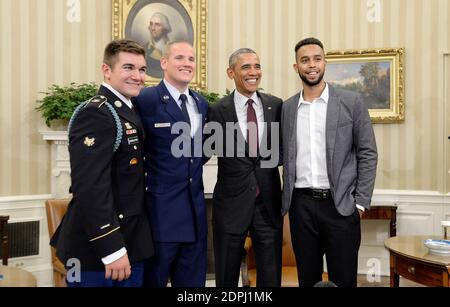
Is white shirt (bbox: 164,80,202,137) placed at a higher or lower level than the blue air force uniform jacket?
higher

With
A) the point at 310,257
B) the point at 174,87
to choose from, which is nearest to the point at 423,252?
the point at 310,257

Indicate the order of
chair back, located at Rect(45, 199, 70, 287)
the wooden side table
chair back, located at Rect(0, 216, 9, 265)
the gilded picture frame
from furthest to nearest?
the gilded picture frame, chair back, located at Rect(0, 216, 9, 265), chair back, located at Rect(45, 199, 70, 287), the wooden side table

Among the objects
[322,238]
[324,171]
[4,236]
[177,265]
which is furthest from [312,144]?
[4,236]

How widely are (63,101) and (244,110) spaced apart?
263cm

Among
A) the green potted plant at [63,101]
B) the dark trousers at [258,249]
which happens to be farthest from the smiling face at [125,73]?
the green potted plant at [63,101]

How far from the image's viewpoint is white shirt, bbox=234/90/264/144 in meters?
2.73

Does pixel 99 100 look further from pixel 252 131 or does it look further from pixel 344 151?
pixel 344 151

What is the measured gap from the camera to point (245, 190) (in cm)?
263

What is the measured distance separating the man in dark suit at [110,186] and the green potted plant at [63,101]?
2701 mm

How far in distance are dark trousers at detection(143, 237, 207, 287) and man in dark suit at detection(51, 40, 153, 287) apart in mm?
191

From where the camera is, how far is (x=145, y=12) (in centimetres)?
539

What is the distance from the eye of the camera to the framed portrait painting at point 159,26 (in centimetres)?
533

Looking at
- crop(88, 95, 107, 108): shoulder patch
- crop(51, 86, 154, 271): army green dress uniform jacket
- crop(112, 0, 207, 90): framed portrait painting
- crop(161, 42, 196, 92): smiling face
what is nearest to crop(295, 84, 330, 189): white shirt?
crop(161, 42, 196, 92): smiling face

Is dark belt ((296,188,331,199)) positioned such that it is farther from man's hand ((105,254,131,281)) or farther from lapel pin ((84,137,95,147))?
lapel pin ((84,137,95,147))
